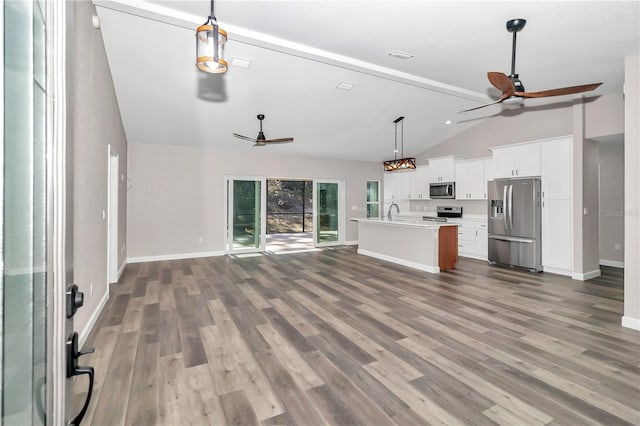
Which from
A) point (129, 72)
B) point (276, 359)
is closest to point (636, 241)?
point (276, 359)

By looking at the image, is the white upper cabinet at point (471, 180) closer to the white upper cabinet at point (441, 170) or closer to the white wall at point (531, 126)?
the white upper cabinet at point (441, 170)

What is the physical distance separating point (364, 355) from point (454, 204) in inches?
244

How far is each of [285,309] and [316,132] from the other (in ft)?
14.5

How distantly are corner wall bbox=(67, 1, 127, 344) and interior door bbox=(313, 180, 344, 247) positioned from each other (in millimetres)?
5481

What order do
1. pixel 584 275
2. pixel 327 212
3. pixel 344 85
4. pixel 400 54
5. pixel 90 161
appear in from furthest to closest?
pixel 327 212
pixel 584 275
pixel 344 85
pixel 400 54
pixel 90 161

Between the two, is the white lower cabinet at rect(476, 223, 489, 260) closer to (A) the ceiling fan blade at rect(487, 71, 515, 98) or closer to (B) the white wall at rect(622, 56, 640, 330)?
(B) the white wall at rect(622, 56, 640, 330)

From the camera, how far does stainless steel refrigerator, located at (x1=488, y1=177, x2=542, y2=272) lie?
19.1 feet

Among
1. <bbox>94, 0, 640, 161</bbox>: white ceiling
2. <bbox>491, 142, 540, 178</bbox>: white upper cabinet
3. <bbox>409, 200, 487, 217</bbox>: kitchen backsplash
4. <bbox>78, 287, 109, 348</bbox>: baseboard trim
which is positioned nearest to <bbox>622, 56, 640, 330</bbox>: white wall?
<bbox>94, 0, 640, 161</bbox>: white ceiling

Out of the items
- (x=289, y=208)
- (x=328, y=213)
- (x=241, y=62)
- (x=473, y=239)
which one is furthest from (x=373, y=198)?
(x=241, y=62)

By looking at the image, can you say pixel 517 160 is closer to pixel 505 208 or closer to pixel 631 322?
pixel 505 208

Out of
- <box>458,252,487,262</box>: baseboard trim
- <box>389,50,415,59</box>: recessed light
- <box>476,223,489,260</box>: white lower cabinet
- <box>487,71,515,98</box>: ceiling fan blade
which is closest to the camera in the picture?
<box>487,71,515,98</box>: ceiling fan blade

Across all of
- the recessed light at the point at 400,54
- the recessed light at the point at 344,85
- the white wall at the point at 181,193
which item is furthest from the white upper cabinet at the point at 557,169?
the white wall at the point at 181,193

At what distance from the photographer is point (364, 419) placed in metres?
1.93

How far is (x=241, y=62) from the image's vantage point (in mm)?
4293
